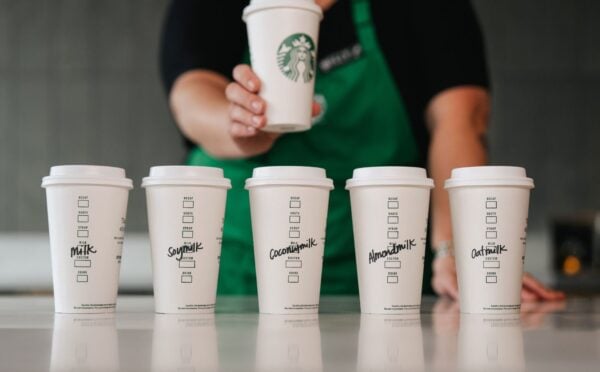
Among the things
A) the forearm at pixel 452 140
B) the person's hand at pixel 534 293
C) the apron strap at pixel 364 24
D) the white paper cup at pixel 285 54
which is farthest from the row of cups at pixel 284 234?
the apron strap at pixel 364 24

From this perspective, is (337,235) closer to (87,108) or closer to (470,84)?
(470,84)

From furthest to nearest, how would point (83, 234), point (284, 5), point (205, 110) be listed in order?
point (205, 110)
point (284, 5)
point (83, 234)

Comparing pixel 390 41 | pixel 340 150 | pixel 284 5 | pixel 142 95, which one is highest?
pixel 142 95

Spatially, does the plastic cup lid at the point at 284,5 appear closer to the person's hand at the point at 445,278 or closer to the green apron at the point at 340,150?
the person's hand at the point at 445,278

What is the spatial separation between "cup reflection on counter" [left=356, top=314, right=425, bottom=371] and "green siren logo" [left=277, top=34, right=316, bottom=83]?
357 mm

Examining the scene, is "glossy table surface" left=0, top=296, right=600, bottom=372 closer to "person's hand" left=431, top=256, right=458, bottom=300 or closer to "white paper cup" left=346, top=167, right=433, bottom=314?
"white paper cup" left=346, top=167, right=433, bottom=314

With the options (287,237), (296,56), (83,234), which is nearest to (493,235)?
(287,237)

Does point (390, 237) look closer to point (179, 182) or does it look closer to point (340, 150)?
point (179, 182)

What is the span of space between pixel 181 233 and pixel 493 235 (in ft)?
1.15

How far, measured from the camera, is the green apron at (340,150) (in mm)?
1651

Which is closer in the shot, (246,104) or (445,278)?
(246,104)

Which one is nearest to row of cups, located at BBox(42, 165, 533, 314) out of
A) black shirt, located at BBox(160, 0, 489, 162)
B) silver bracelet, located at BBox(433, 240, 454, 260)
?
silver bracelet, located at BBox(433, 240, 454, 260)

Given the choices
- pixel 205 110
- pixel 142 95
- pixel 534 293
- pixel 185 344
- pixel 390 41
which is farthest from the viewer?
pixel 142 95

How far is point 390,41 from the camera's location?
5.55ft
